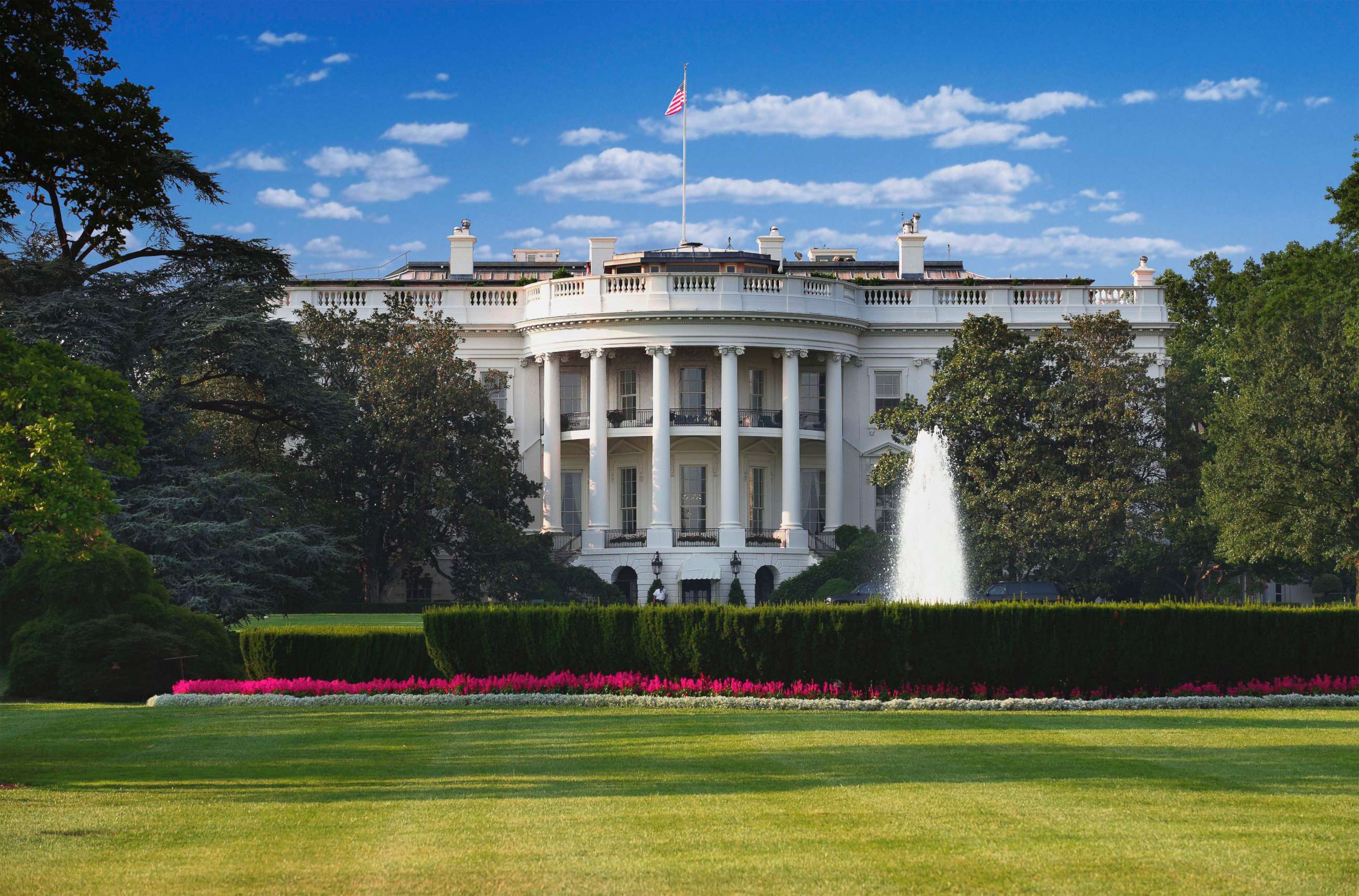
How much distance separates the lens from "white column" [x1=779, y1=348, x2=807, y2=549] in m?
59.1

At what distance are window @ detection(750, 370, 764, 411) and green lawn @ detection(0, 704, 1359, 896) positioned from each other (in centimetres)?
4296

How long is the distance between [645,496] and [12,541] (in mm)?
32182

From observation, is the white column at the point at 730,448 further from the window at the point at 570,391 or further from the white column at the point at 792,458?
the window at the point at 570,391

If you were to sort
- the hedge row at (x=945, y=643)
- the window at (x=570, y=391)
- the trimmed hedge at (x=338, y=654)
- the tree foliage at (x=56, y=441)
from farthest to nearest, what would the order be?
the window at (x=570, y=391) → the trimmed hedge at (x=338, y=654) → the hedge row at (x=945, y=643) → the tree foliage at (x=56, y=441)

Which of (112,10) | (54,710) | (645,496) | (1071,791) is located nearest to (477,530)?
(645,496)

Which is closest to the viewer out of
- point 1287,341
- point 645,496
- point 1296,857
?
point 1296,857

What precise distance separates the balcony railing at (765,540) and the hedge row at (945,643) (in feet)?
111

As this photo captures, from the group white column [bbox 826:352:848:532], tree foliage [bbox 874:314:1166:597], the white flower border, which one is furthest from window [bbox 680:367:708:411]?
the white flower border

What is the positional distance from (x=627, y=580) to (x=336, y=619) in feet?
58.6

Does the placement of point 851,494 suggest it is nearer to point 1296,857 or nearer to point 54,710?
point 54,710

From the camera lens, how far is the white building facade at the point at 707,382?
5881 cm

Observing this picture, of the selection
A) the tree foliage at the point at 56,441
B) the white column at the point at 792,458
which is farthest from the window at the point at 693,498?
the tree foliage at the point at 56,441

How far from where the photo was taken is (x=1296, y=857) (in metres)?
10.9

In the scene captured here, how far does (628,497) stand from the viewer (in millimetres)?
62500
